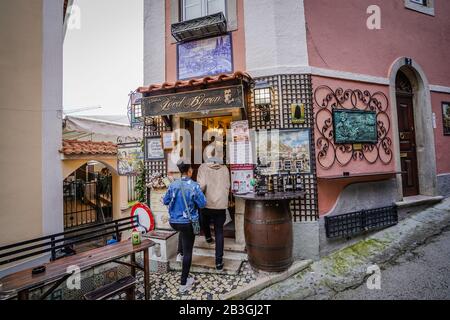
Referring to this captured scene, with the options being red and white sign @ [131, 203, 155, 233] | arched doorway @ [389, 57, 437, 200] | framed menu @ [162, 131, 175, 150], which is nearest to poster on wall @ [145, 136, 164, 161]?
framed menu @ [162, 131, 175, 150]

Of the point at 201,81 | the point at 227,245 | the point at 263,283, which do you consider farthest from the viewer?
the point at 227,245

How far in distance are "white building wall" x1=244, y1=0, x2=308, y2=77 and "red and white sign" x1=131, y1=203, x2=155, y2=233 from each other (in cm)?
373

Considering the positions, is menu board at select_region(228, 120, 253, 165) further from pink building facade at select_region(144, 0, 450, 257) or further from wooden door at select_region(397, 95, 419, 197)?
wooden door at select_region(397, 95, 419, 197)

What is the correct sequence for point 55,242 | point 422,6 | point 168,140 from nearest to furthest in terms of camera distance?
point 55,242
point 168,140
point 422,6

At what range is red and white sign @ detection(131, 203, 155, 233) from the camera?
15.2 feet

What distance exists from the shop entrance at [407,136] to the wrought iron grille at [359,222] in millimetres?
1411

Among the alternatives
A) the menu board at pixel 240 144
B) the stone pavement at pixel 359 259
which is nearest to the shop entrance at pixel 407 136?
the stone pavement at pixel 359 259

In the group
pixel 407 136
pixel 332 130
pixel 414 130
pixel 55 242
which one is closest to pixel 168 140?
pixel 55 242

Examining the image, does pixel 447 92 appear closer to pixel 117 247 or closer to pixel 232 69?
pixel 232 69

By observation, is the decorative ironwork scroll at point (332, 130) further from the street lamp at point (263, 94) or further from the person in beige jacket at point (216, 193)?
the person in beige jacket at point (216, 193)

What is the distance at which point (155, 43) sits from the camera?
17.2ft

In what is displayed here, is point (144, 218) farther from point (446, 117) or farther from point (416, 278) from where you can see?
point (446, 117)

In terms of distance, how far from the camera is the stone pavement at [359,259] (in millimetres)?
3193

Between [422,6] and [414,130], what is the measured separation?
3481 mm
